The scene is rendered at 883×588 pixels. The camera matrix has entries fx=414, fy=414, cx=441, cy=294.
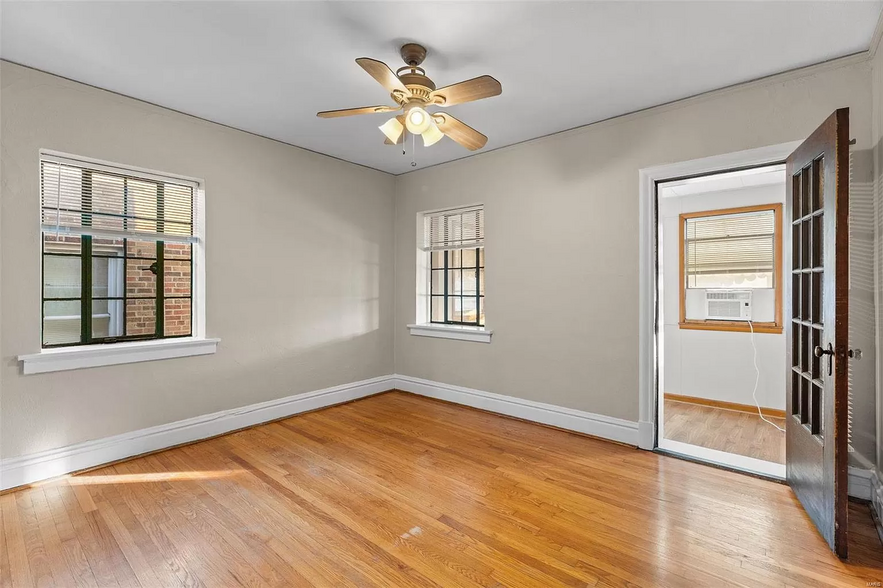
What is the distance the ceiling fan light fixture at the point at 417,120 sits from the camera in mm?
2332

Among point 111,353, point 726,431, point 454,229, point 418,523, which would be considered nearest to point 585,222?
point 454,229

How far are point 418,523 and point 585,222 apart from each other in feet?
8.91

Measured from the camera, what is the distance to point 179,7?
2.13 meters

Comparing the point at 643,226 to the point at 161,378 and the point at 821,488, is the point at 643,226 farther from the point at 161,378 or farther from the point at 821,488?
the point at 161,378

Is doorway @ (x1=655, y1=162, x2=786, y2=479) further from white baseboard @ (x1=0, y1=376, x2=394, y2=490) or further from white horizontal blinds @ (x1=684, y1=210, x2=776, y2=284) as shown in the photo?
white baseboard @ (x1=0, y1=376, x2=394, y2=490)

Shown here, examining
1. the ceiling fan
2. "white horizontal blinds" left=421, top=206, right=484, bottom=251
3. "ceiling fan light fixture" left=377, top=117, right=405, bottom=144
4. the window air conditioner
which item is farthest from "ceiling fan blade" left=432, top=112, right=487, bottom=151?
the window air conditioner

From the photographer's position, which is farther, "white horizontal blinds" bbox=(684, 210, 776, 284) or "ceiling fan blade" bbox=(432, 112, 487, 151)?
"white horizontal blinds" bbox=(684, 210, 776, 284)

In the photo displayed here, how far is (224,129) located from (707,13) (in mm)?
3623

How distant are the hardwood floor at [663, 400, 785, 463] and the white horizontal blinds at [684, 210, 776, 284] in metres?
1.54

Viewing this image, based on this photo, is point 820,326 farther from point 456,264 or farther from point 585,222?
point 456,264

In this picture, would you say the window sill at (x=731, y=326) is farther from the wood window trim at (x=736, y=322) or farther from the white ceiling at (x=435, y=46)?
the white ceiling at (x=435, y=46)

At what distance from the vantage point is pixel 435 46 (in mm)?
2439

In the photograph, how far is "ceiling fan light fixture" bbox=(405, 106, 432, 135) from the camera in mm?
2332

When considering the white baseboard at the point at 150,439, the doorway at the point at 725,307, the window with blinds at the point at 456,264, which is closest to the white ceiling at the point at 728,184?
the doorway at the point at 725,307
